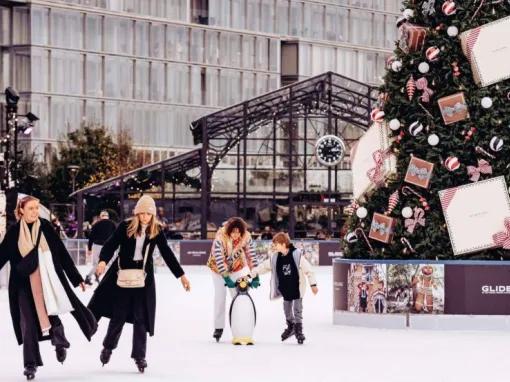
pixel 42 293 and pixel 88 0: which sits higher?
pixel 88 0

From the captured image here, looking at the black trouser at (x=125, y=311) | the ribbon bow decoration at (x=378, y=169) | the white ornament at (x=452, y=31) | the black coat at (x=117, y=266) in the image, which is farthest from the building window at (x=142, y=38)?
the black trouser at (x=125, y=311)

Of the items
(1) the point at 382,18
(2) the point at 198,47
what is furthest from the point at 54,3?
(1) the point at 382,18

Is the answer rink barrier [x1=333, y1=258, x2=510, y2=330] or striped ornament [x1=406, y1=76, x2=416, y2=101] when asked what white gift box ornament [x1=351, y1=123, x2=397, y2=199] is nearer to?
striped ornament [x1=406, y1=76, x2=416, y2=101]

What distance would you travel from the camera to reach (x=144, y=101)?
111 meters

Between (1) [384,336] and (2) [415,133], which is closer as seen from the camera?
(1) [384,336]

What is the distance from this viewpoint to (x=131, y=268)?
17.5 metres

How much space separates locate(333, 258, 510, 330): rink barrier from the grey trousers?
313 cm

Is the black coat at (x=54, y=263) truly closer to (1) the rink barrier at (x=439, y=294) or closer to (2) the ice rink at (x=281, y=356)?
(2) the ice rink at (x=281, y=356)

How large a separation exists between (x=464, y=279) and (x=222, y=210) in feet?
145

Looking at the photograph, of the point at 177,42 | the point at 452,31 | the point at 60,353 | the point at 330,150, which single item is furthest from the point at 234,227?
the point at 177,42

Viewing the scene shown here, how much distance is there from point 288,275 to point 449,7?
5.35m

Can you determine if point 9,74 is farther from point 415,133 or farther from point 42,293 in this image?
point 42,293

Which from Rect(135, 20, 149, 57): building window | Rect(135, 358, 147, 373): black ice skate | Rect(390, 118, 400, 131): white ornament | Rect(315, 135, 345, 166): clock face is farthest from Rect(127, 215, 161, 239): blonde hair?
Rect(135, 20, 149, 57): building window

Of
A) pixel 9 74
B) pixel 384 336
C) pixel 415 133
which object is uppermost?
pixel 9 74
